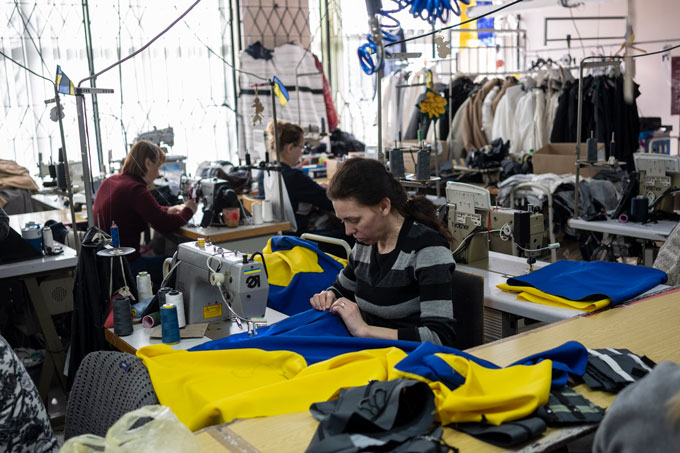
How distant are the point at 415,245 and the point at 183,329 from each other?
781mm

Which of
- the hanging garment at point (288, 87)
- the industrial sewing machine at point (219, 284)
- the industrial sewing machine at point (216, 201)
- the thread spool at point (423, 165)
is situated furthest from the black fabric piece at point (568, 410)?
the hanging garment at point (288, 87)

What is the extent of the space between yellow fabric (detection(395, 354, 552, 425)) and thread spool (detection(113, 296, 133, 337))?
1.04m

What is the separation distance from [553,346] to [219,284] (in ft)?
3.25

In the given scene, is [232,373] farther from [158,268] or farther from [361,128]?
[361,128]

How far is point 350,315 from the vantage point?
2072 mm

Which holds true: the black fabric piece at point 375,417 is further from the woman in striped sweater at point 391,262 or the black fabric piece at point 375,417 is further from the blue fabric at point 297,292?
the blue fabric at point 297,292

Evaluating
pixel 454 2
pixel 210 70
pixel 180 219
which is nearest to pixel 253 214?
pixel 180 219

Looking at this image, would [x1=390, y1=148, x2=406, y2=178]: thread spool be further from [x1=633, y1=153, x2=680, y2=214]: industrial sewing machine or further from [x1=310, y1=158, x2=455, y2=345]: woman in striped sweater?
[x1=310, y1=158, x2=455, y2=345]: woman in striped sweater

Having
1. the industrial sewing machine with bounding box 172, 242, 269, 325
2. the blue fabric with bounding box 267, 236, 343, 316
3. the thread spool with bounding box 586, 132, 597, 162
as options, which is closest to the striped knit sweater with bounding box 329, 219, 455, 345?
the industrial sewing machine with bounding box 172, 242, 269, 325

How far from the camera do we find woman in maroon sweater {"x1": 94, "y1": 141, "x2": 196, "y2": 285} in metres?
3.77

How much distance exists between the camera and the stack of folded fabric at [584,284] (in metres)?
2.28

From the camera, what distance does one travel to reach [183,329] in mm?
2180

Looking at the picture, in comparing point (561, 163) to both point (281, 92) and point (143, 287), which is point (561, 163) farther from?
point (143, 287)

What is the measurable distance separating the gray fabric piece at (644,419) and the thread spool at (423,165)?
8.94ft
